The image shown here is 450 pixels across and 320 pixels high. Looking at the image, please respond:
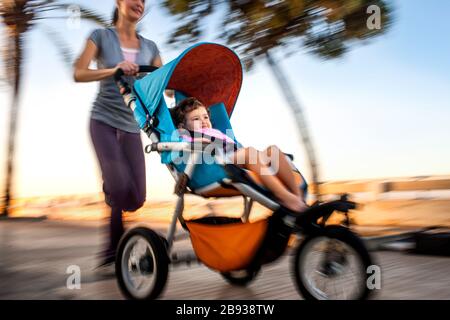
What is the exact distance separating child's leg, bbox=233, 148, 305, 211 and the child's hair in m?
0.62

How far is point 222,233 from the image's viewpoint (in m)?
3.33

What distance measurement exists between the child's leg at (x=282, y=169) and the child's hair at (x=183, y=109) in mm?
724

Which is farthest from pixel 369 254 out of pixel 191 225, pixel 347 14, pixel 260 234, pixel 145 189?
pixel 347 14

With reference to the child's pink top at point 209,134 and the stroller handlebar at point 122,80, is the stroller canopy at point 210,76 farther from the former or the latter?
the child's pink top at point 209,134

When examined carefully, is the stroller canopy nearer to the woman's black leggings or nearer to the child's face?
the child's face

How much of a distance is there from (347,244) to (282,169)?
0.64m

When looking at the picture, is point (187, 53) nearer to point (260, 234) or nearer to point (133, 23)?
point (133, 23)

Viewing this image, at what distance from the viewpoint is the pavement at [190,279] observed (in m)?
3.72

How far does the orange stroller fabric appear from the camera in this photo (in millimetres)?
3230

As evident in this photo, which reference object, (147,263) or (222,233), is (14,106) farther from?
(222,233)

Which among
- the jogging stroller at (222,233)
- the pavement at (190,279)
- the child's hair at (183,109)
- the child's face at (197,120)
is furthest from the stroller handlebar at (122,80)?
the pavement at (190,279)

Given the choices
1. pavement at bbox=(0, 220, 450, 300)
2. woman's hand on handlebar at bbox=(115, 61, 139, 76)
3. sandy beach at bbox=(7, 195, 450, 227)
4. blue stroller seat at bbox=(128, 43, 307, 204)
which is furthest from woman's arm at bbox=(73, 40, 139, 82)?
pavement at bbox=(0, 220, 450, 300)

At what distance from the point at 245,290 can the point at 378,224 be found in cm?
472

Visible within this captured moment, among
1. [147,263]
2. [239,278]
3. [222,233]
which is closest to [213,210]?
[239,278]
